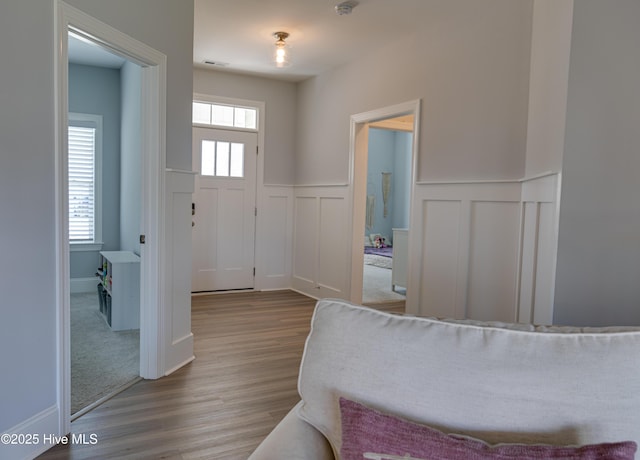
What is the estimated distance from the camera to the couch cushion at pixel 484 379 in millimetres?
923

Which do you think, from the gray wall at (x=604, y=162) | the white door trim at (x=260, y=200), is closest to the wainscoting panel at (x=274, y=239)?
the white door trim at (x=260, y=200)

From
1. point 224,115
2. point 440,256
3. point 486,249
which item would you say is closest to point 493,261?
point 486,249

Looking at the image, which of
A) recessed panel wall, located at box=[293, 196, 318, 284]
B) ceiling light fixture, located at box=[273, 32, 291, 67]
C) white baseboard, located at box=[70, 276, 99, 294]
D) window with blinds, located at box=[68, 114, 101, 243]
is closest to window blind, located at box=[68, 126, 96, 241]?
window with blinds, located at box=[68, 114, 101, 243]

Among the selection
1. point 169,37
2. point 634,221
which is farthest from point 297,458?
point 169,37

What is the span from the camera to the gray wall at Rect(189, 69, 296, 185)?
5516 millimetres

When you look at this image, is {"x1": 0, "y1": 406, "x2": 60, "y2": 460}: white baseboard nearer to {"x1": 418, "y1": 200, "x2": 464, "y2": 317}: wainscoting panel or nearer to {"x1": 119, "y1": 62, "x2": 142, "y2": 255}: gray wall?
{"x1": 119, "y1": 62, "x2": 142, "y2": 255}: gray wall

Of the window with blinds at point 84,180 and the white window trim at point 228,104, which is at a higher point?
the white window trim at point 228,104

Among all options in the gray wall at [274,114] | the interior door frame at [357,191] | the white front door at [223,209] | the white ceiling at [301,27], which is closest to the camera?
the white ceiling at [301,27]

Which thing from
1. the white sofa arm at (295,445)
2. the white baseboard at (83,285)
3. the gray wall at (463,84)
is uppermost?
the gray wall at (463,84)

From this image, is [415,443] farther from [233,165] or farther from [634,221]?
[233,165]

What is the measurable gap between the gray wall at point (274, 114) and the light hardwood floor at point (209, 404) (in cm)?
242

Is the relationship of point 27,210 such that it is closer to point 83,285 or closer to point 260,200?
point 260,200

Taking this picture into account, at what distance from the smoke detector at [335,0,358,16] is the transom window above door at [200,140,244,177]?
2.53 metres

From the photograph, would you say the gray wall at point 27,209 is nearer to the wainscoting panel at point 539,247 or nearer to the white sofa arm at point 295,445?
the white sofa arm at point 295,445
